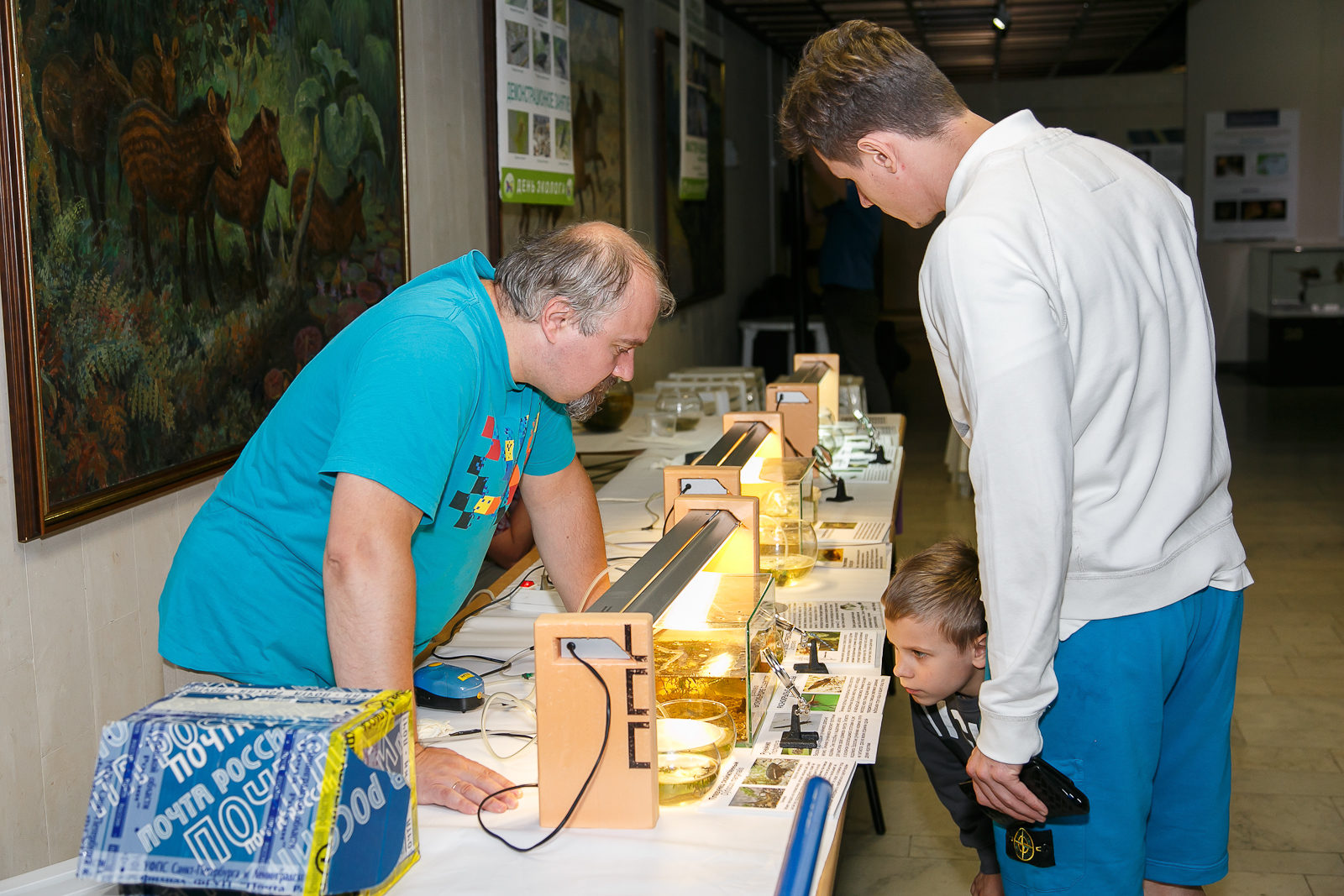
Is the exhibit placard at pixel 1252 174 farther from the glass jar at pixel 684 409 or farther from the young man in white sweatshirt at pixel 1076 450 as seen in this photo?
the young man in white sweatshirt at pixel 1076 450

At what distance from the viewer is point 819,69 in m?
1.59

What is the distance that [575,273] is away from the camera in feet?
5.66

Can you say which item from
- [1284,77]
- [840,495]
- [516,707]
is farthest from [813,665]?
[1284,77]

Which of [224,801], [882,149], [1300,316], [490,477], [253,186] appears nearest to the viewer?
[224,801]

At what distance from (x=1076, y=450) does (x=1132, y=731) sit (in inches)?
14.0

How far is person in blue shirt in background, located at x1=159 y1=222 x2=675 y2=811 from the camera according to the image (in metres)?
1.52

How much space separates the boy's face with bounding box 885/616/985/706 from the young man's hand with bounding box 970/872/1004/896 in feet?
1.19

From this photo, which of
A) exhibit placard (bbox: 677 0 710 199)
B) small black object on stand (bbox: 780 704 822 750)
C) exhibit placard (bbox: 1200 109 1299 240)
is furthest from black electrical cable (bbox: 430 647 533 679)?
exhibit placard (bbox: 1200 109 1299 240)

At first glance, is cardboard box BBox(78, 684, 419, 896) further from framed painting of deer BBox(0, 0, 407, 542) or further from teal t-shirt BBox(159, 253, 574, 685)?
framed painting of deer BBox(0, 0, 407, 542)

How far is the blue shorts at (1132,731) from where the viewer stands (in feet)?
4.90

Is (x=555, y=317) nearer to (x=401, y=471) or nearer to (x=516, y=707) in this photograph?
(x=401, y=471)

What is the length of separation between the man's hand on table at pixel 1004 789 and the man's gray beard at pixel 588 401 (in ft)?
2.51

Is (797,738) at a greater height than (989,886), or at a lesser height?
greater

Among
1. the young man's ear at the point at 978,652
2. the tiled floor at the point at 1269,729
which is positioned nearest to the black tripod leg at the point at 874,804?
the tiled floor at the point at 1269,729
